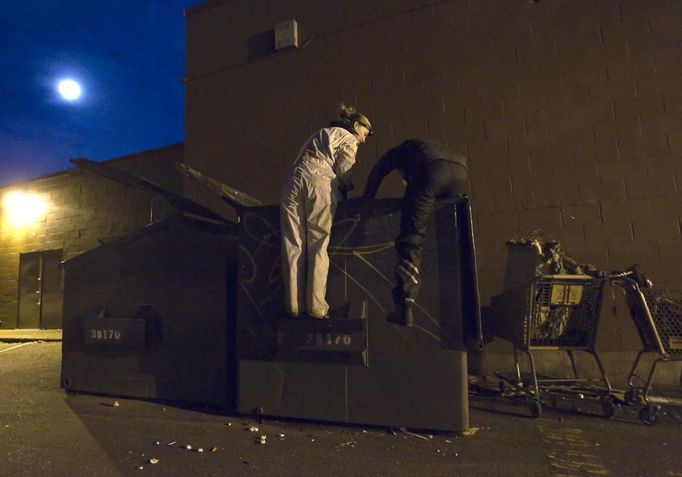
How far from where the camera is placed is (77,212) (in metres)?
9.37

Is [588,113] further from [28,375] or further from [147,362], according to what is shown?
[28,375]

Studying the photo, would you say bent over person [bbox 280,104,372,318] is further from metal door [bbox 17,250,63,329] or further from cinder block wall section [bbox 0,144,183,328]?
metal door [bbox 17,250,63,329]

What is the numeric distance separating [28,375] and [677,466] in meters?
5.59

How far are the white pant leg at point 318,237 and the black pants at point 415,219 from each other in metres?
0.48

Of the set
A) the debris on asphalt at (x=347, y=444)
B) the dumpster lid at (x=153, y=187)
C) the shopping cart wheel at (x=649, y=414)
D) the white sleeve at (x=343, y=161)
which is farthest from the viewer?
the dumpster lid at (x=153, y=187)

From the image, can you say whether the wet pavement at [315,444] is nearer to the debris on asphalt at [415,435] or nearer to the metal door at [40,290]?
the debris on asphalt at [415,435]

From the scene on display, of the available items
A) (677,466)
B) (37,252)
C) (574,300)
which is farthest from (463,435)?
(37,252)

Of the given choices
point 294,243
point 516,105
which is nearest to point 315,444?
point 294,243

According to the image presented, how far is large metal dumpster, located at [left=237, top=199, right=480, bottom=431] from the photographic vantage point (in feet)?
8.96

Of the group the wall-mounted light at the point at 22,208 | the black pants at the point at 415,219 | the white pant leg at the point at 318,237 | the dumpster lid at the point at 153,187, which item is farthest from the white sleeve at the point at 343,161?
the wall-mounted light at the point at 22,208

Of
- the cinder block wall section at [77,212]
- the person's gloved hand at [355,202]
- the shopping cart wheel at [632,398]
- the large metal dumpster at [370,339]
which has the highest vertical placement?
the cinder block wall section at [77,212]

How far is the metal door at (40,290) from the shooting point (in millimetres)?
9359

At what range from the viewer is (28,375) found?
4.62 metres

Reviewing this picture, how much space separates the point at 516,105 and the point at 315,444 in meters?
4.06
